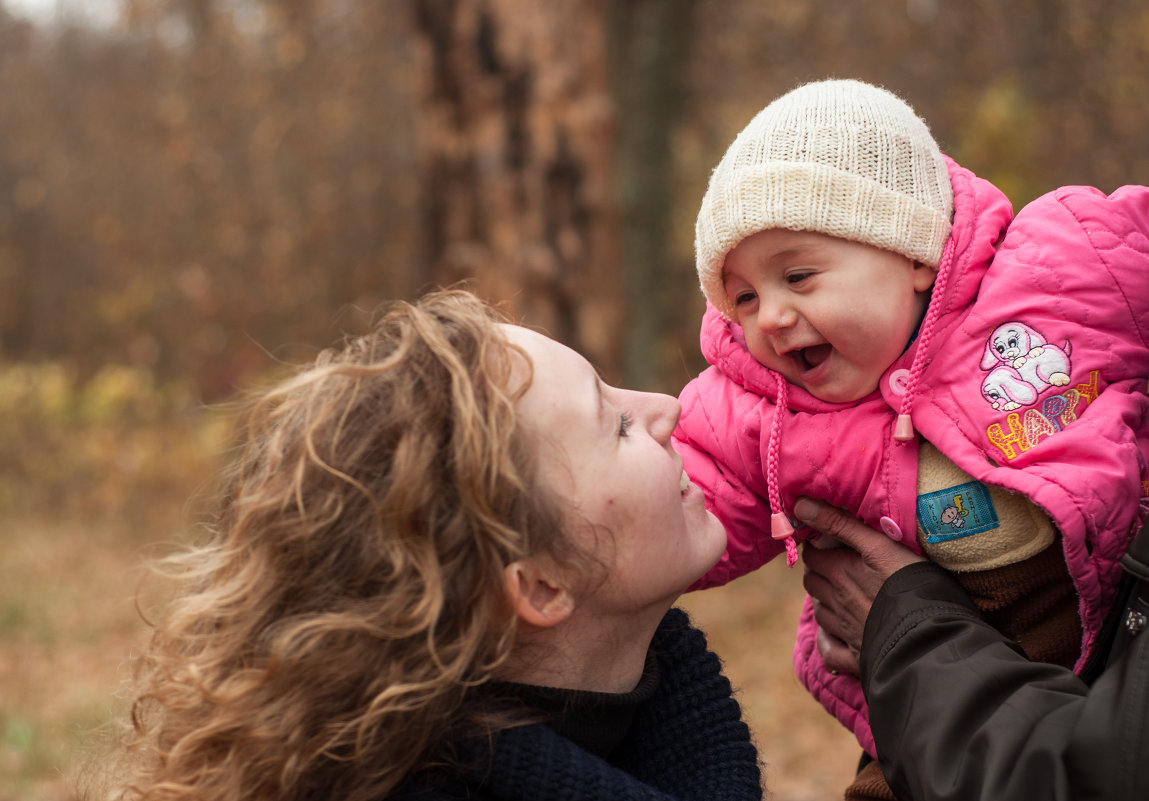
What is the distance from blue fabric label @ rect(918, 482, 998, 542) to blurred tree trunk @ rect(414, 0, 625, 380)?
12.5ft

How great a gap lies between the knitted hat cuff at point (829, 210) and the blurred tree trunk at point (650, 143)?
26.4 feet

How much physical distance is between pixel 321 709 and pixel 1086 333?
1.38 metres

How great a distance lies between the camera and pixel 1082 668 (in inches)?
74.4

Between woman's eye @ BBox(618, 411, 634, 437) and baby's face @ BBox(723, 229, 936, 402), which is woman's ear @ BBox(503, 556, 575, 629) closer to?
woman's eye @ BBox(618, 411, 634, 437)

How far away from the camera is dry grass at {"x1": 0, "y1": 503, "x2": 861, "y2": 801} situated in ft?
18.8

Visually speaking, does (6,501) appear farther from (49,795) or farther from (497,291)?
(497,291)

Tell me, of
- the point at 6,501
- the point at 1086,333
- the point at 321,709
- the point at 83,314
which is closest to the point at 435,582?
the point at 321,709

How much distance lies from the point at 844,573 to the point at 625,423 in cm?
54

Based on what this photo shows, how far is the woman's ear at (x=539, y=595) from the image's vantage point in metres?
1.84

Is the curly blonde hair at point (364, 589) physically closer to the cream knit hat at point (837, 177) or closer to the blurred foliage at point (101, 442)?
the cream knit hat at point (837, 177)

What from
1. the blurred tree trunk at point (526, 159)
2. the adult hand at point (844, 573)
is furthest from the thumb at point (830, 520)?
the blurred tree trunk at point (526, 159)

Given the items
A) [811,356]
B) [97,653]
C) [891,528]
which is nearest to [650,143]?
[97,653]

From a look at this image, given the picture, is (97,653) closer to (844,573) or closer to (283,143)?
(844,573)

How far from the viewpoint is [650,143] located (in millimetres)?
10500
